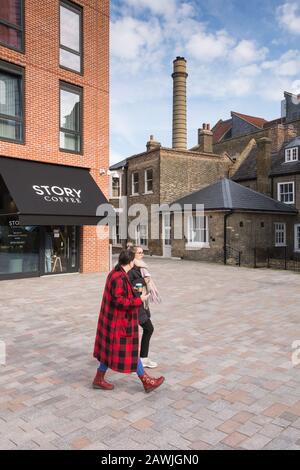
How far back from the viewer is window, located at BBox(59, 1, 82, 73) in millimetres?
14680

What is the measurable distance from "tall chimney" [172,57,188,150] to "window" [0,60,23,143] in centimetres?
2174

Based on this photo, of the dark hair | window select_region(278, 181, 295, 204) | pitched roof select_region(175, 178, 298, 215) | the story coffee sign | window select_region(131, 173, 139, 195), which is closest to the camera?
the dark hair

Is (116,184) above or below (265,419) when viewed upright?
above

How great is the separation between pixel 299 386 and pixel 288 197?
23977 millimetres

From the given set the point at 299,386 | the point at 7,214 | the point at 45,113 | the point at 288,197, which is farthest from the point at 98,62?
the point at 288,197

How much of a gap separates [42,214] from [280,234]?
17.3 meters

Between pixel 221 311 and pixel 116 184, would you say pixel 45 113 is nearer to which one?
pixel 221 311

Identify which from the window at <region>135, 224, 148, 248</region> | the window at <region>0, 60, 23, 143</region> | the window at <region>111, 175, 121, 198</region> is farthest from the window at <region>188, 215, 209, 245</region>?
the window at <region>0, 60, 23, 143</region>

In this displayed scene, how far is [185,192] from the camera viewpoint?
27.4 metres

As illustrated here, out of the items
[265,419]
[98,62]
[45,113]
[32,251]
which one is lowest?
[265,419]

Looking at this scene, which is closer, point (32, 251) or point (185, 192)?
point (32, 251)

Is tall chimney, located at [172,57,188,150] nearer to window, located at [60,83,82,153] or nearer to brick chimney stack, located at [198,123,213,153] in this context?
brick chimney stack, located at [198,123,213,153]

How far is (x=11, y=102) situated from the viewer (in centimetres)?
1322

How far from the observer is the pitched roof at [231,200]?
21.9m
